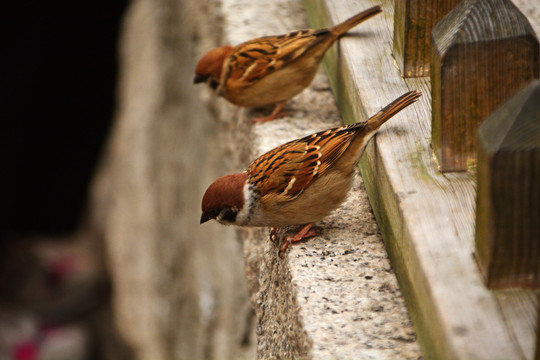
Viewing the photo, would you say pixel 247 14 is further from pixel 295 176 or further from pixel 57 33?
pixel 57 33

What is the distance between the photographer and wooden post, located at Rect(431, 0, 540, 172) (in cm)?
178

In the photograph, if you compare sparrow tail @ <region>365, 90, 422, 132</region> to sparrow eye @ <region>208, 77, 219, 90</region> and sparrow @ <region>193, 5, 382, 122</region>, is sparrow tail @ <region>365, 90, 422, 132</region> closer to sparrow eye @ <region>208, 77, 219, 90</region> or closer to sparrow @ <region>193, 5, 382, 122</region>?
sparrow @ <region>193, 5, 382, 122</region>

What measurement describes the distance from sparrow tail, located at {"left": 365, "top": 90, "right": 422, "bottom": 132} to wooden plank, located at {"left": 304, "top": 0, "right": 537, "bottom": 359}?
42 mm

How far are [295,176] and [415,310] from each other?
0.69 meters

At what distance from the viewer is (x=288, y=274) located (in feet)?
6.99

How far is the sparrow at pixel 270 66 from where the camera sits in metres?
2.98

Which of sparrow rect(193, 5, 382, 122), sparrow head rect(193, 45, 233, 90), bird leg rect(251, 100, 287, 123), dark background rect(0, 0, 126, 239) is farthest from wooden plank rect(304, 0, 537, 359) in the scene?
dark background rect(0, 0, 126, 239)

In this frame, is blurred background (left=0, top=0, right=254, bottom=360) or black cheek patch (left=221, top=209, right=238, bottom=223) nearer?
black cheek patch (left=221, top=209, right=238, bottom=223)

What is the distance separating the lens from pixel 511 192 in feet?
4.81

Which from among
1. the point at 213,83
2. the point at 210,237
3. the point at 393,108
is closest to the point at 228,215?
the point at 393,108

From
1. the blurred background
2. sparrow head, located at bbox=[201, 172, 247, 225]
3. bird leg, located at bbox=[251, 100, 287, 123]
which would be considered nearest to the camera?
sparrow head, located at bbox=[201, 172, 247, 225]

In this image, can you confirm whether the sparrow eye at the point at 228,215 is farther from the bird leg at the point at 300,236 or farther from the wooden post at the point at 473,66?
the wooden post at the point at 473,66

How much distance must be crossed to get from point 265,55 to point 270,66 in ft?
0.19

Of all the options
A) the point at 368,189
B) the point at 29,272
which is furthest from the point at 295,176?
the point at 29,272
